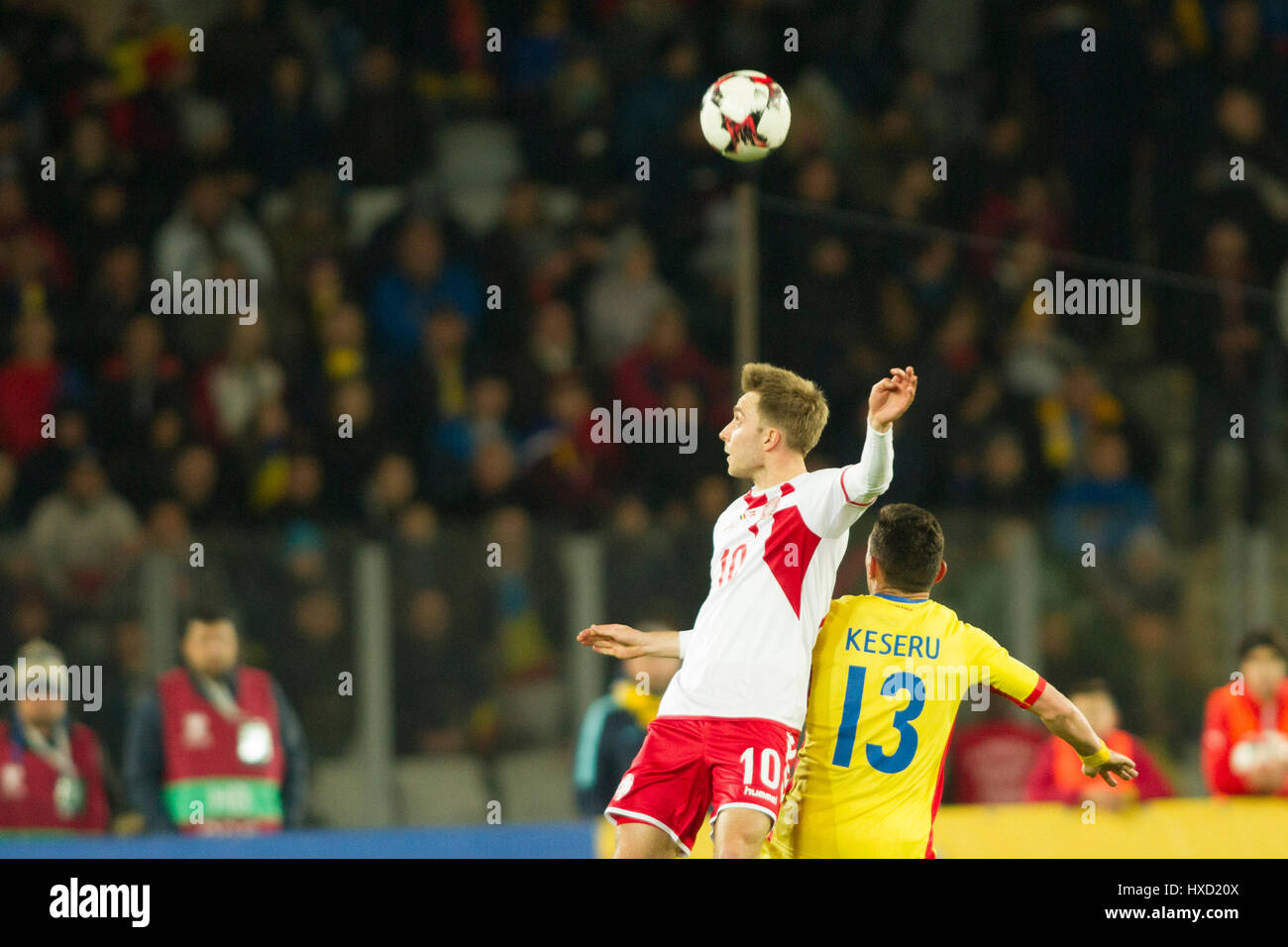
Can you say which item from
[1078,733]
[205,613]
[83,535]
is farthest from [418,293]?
[1078,733]

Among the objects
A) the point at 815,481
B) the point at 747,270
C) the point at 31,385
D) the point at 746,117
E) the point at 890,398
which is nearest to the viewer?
the point at 890,398

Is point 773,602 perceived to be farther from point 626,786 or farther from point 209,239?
point 209,239

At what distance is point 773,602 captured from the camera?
5.46 meters

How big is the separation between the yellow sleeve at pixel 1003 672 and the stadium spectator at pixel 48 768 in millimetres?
4538

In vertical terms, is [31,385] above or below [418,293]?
below

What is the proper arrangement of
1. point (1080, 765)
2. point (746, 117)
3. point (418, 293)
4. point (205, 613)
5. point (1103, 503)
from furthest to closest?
point (418, 293) → point (1103, 503) → point (205, 613) → point (1080, 765) → point (746, 117)

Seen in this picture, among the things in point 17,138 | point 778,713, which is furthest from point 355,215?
point 778,713

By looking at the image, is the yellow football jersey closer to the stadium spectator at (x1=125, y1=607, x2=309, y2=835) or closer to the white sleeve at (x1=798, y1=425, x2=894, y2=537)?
the white sleeve at (x1=798, y1=425, x2=894, y2=537)

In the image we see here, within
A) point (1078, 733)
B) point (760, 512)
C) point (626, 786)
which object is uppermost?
point (760, 512)

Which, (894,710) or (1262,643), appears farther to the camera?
(1262,643)

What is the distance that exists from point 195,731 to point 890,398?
424cm

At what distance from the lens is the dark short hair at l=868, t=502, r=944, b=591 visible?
540 cm

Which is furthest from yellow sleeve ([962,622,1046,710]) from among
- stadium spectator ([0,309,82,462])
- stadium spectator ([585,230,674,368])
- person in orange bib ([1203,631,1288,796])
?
stadium spectator ([0,309,82,462])

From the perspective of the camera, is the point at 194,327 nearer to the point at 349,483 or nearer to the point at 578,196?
the point at 349,483
